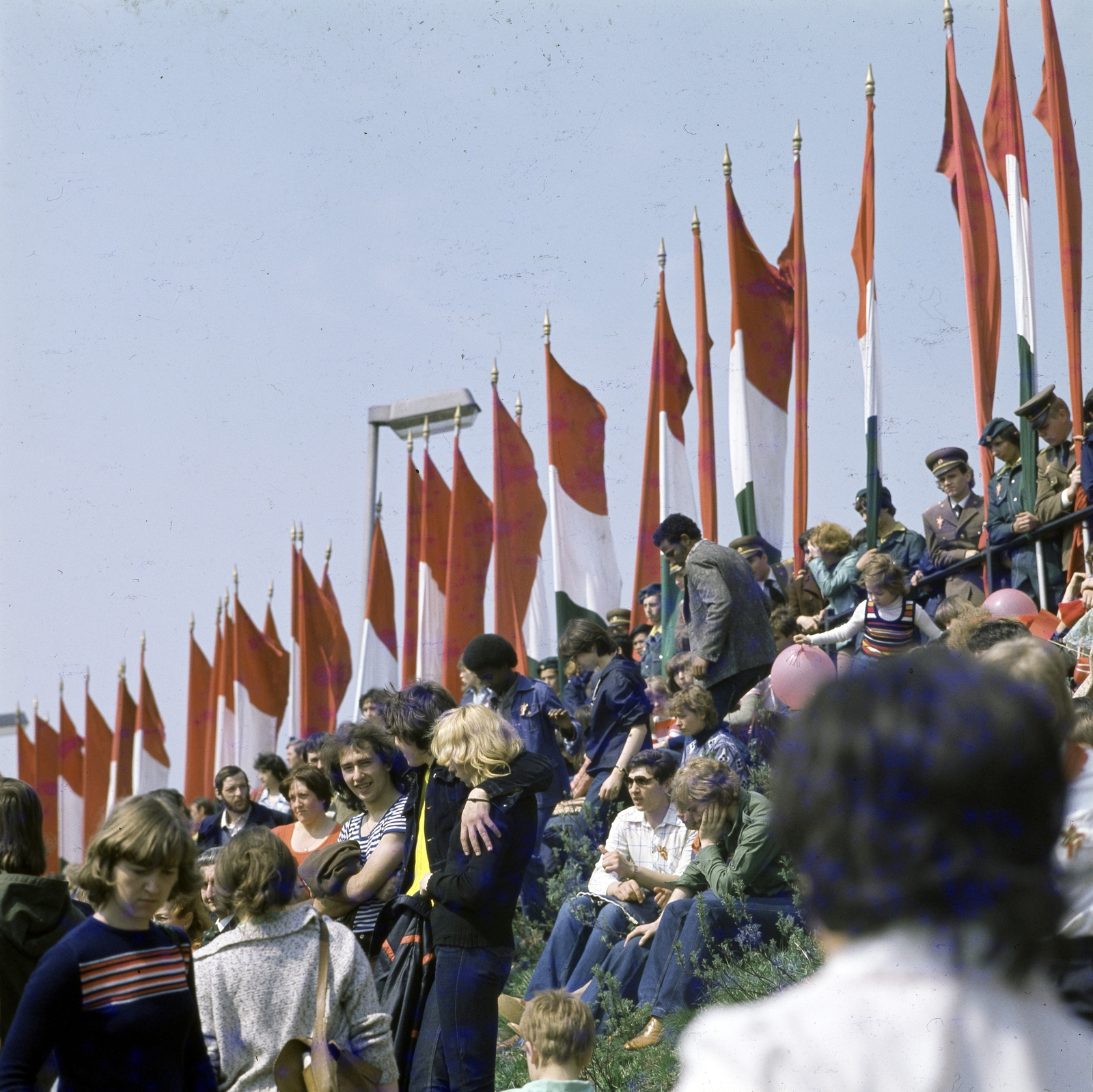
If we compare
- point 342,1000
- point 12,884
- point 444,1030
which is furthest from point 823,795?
point 444,1030

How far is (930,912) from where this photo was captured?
1057 millimetres

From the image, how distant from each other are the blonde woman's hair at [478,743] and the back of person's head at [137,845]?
1520mm

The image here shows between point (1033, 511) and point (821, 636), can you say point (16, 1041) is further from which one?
point (1033, 511)

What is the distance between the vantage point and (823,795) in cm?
107

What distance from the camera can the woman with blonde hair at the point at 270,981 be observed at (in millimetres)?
3824

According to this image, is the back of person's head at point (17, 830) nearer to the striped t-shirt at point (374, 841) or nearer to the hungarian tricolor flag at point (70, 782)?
the striped t-shirt at point (374, 841)

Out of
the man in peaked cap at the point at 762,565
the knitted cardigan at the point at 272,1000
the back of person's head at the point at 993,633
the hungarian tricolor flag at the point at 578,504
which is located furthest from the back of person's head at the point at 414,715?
the hungarian tricolor flag at the point at 578,504

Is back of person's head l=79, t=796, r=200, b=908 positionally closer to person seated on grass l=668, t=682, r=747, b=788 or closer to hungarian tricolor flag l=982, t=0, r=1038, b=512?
person seated on grass l=668, t=682, r=747, b=788

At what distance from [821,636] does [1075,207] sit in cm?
480

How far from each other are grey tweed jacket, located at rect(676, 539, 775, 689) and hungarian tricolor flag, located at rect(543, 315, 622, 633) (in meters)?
5.98

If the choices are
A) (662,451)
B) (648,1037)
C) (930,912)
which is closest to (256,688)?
(662,451)

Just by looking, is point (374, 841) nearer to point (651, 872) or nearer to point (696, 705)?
point (651, 872)

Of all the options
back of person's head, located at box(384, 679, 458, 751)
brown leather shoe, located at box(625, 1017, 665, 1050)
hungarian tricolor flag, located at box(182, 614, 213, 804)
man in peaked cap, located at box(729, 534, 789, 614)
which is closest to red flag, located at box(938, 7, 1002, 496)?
man in peaked cap, located at box(729, 534, 789, 614)

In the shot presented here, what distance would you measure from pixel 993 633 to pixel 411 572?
1542cm
